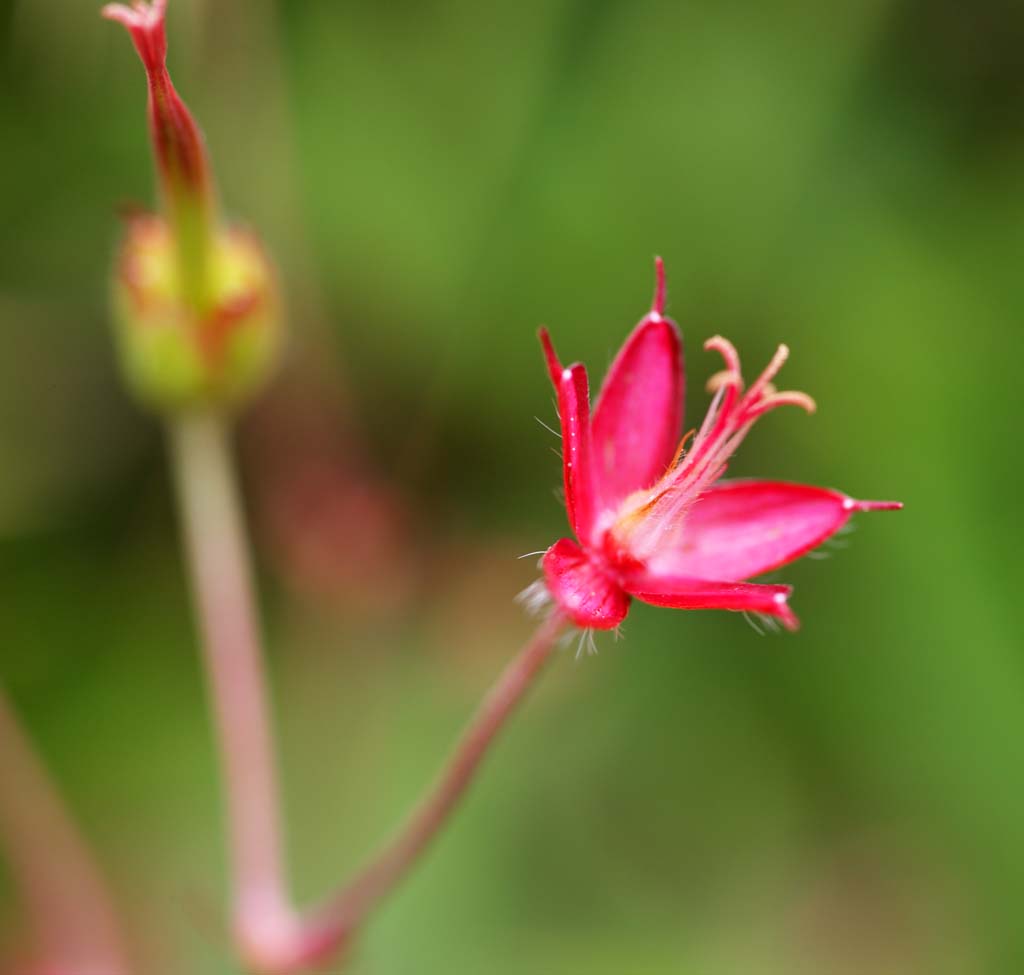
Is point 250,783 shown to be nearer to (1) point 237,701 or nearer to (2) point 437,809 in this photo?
(1) point 237,701

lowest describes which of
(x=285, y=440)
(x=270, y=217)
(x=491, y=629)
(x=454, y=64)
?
(x=491, y=629)

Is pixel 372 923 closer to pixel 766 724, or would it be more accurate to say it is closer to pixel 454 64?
pixel 766 724

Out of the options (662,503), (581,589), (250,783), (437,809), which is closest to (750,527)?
(662,503)

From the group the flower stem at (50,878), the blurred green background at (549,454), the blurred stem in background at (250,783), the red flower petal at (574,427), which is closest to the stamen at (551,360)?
the red flower petal at (574,427)

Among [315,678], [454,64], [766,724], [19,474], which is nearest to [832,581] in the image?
[766,724]

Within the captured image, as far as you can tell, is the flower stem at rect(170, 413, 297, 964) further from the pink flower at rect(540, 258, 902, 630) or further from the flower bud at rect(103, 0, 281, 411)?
the pink flower at rect(540, 258, 902, 630)

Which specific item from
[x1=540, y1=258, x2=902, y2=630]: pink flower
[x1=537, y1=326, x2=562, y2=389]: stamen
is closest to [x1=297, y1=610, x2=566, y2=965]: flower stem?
[x1=540, y1=258, x2=902, y2=630]: pink flower

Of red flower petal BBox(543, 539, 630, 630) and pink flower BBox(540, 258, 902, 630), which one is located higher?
pink flower BBox(540, 258, 902, 630)
